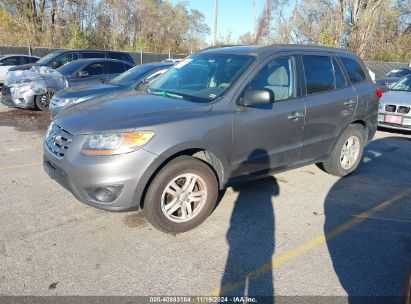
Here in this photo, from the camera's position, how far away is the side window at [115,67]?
10617 mm

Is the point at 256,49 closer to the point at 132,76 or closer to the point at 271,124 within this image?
the point at 271,124

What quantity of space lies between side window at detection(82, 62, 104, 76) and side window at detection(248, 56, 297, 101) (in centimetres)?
730

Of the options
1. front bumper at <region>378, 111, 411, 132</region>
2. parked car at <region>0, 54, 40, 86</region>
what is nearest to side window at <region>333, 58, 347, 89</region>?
front bumper at <region>378, 111, 411, 132</region>

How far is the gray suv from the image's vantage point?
3129 millimetres

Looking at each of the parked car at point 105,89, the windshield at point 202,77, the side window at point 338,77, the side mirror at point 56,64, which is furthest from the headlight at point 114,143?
the side mirror at point 56,64

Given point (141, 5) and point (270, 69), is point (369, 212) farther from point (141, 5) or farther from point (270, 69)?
point (141, 5)

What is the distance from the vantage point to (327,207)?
430 centimetres

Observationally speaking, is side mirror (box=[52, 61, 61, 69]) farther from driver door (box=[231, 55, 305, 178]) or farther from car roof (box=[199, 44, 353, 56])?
driver door (box=[231, 55, 305, 178])

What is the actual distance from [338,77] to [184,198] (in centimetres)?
293

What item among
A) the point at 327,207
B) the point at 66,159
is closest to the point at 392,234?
the point at 327,207

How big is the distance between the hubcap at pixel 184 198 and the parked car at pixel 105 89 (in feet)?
12.6

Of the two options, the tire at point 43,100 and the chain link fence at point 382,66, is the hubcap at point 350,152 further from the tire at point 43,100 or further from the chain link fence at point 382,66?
the chain link fence at point 382,66

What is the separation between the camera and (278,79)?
4152 millimetres

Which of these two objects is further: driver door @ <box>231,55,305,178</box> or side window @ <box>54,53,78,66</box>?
side window @ <box>54,53,78,66</box>
